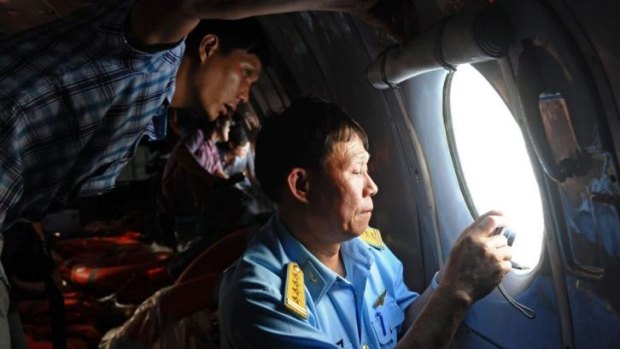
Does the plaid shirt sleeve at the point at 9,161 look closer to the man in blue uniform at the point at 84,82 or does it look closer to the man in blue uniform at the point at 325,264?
the man in blue uniform at the point at 84,82

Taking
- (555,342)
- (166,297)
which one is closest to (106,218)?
(166,297)

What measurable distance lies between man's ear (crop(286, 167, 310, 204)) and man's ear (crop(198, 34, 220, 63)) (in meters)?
0.70

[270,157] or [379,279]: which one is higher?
[270,157]

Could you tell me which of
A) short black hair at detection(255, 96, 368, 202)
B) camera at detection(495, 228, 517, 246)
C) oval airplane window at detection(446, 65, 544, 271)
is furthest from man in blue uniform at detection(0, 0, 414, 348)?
camera at detection(495, 228, 517, 246)

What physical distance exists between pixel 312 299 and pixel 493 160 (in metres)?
0.88

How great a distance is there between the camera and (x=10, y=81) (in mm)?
1531

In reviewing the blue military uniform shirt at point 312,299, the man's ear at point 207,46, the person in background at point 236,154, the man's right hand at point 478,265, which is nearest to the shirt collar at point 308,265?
the blue military uniform shirt at point 312,299

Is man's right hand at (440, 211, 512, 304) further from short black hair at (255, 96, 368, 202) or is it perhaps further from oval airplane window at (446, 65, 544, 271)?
short black hair at (255, 96, 368, 202)

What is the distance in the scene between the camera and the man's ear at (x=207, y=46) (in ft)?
7.58

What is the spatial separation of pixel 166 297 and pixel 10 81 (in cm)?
111

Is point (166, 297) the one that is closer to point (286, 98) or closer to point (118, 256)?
point (286, 98)

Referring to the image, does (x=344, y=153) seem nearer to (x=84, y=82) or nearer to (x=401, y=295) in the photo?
(x=401, y=295)

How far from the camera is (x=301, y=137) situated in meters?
1.97

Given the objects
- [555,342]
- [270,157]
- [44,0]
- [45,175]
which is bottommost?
[555,342]
